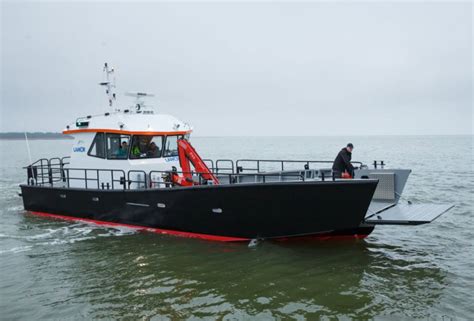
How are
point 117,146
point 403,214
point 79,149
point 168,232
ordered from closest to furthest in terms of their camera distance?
point 403,214 → point 168,232 → point 117,146 → point 79,149

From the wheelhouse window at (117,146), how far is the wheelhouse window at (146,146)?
206 mm

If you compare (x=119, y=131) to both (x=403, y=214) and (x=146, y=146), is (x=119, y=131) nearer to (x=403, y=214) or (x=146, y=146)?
(x=146, y=146)

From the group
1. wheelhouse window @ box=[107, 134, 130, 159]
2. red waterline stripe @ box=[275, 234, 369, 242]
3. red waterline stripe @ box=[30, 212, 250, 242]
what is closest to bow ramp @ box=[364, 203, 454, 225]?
red waterline stripe @ box=[275, 234, 369, 242]

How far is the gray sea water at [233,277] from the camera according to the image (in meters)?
6.43

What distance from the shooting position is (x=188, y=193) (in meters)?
9.46

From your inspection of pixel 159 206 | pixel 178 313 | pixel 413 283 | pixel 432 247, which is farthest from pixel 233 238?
pixel 432 247

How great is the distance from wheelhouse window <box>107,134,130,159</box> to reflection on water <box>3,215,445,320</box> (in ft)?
8.36

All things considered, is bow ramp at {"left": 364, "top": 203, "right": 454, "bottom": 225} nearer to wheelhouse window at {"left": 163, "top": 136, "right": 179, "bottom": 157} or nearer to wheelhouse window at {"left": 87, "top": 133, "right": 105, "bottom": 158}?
wheelhouse window at {"left": 163, "top": 136, "right": 179, "bottom": 157}

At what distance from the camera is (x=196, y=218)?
9.75 metres

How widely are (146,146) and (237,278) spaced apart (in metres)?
5.53

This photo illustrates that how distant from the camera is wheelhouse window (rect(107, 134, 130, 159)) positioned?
37.7ft

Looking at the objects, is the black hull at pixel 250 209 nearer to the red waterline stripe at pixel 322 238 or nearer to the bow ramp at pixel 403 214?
the red waterline stripe at pixel 322 238

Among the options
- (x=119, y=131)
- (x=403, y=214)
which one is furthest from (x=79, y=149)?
(x=403, y=214)

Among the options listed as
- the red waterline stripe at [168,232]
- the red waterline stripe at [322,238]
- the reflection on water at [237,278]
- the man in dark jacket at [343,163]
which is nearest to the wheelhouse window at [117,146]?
the red waterline stripe at [168,232]
